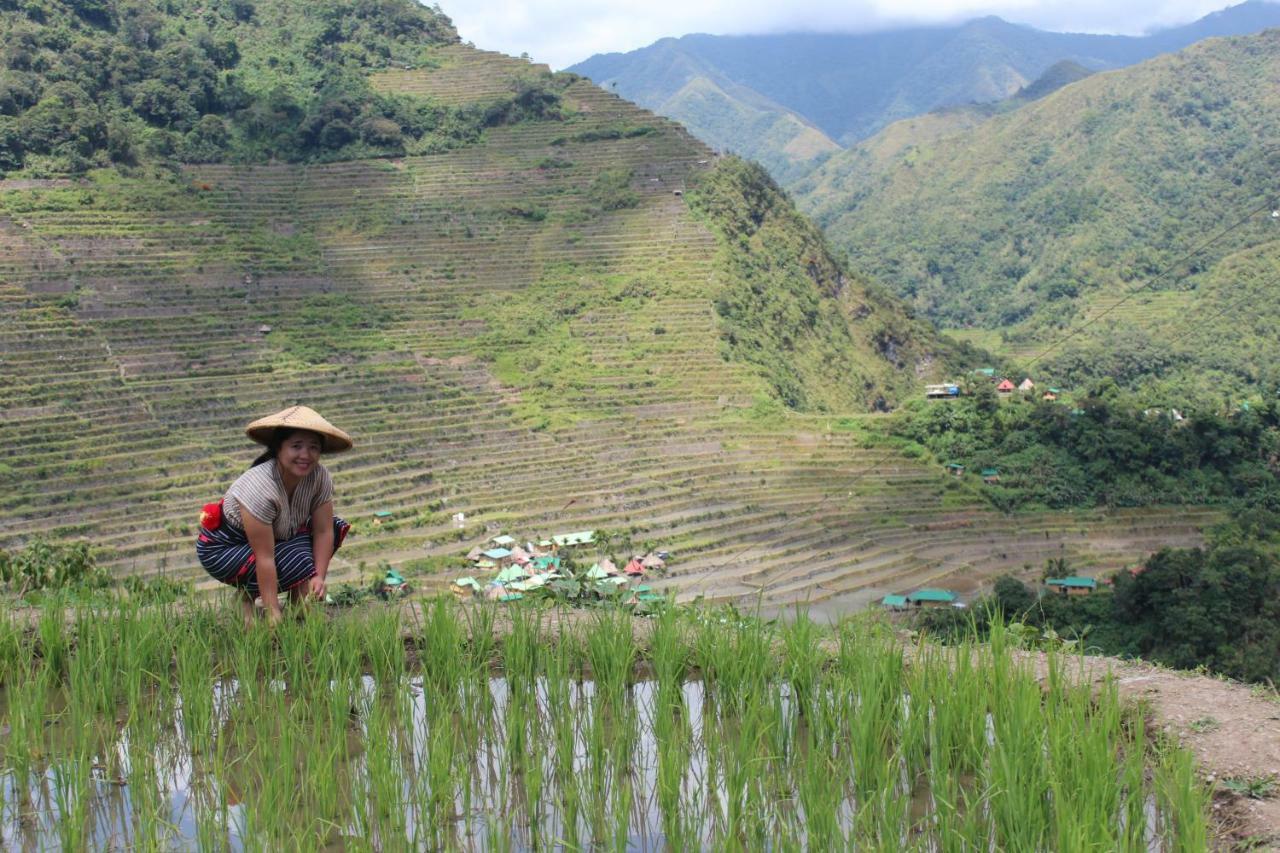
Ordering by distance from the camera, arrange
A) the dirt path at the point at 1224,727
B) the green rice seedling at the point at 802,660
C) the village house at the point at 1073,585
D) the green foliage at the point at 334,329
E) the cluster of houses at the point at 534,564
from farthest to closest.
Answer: the green foliage at the point at 334,329 → the village house at the point at 1073,585 → the cluster of houses at the point at 534,564 → the green rice seedling at the point at 802,660 → the dirt path at the point at 1224,727

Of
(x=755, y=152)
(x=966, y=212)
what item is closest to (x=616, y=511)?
(x=966, y=212)

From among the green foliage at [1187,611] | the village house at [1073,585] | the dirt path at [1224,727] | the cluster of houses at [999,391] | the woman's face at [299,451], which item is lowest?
the village house at [1073,585]

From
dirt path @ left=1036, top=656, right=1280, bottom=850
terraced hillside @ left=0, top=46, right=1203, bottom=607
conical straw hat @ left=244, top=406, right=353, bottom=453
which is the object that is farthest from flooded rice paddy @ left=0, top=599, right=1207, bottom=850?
terraced hillside @ left=0, top=46, right=1203, bottom=607

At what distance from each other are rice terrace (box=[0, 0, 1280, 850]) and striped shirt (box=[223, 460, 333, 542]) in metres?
0.02

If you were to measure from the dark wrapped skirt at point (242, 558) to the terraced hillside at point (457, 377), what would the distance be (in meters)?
13.7

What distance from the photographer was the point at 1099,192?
8031 centimetres

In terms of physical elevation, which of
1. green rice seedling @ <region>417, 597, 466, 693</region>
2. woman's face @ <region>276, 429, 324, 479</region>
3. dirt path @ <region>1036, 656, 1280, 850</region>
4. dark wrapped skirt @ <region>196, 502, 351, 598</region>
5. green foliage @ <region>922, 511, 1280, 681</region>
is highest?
woman's face @ <region>276, 429, 324, 479</region>

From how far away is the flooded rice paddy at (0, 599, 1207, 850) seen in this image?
3035 mm

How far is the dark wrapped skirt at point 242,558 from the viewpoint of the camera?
4.30m

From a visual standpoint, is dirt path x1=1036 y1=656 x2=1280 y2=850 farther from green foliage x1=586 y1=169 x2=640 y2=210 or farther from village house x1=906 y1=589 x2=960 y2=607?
green foliage x1=586 y1=169 x2=640 y2=210

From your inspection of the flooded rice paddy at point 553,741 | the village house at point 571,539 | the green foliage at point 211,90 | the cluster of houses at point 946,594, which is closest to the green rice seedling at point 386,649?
the flooded rice paddy at point 553,741

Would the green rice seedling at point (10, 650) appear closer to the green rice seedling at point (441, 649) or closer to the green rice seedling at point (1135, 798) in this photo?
the green rice seedling at point (441, 649)

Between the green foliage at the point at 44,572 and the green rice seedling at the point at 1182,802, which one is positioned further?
the green foliage at the point at 44,572

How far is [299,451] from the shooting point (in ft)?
13.2
